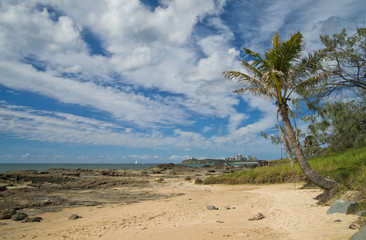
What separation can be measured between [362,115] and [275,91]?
596 cm

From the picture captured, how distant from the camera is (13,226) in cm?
841

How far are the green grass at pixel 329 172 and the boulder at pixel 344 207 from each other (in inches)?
29.2

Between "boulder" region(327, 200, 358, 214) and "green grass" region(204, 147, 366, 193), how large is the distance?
2.43 ft

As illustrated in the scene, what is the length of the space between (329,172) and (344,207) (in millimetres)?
5791

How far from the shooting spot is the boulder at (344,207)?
21.6 feet

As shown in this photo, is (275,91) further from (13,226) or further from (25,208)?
(25,208)

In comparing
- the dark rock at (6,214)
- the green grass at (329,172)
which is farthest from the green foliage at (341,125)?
the dark rock at (6,214)

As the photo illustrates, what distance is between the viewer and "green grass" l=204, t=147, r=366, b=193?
9261 millimetres

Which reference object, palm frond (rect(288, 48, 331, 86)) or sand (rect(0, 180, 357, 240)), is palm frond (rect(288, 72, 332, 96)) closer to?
palm frond (rect(288, 48, 331, 86))

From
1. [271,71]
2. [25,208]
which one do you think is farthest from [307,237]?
[25,208]

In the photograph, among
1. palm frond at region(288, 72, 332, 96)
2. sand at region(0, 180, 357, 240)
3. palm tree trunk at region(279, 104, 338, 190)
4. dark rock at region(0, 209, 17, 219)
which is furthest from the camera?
palm frond at region(288, 72, 332, 96)

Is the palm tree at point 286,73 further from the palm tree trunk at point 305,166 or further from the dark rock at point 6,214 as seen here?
the dark rock at point 6,214

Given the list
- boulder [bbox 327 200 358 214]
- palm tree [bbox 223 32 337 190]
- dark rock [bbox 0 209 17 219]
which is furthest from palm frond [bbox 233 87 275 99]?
dark rock [bbox 0 209 17 219]

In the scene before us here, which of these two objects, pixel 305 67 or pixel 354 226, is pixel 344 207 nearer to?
pixel 354 226
